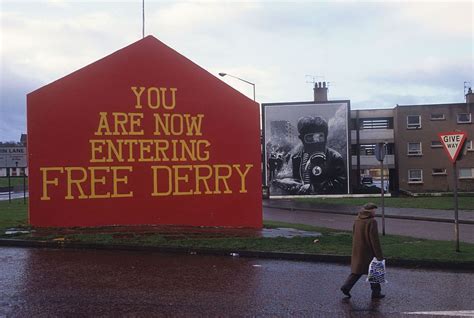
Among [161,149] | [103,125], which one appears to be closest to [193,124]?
[161,149]

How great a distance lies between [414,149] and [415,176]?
7.71 feet

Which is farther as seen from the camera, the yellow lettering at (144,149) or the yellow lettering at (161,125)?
the yellow lettering at (161,125)

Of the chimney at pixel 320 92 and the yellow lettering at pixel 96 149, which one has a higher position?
the chimney at pixel 320 92

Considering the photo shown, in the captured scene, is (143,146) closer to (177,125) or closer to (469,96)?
(177,125)

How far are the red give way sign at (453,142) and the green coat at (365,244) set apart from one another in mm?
5067

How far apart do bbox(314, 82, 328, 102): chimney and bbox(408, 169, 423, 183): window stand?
9.80m

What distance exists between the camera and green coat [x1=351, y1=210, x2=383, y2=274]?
7.67m

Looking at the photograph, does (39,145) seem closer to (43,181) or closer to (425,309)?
(43,181)

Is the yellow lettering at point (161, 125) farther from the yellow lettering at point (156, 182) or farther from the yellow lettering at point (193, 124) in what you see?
the yellow lettering at point (156, 182)

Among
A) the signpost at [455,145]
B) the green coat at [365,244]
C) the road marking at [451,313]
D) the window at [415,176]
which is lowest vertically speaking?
the road marking at [451,313]

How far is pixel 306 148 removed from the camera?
41719 mm

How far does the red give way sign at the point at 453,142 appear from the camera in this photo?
11789 millimetres

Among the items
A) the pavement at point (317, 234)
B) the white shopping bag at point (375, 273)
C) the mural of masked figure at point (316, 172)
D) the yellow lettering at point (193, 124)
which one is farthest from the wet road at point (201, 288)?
the mural of masked figure at point (316, 172)

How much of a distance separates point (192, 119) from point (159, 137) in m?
1.23
